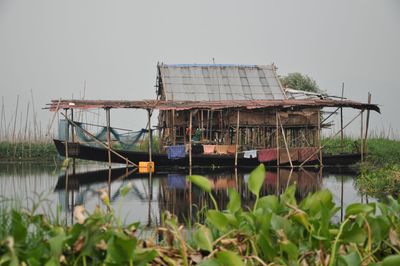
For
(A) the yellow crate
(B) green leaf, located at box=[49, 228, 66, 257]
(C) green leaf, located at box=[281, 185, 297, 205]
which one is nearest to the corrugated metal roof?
(A) the yellow crate

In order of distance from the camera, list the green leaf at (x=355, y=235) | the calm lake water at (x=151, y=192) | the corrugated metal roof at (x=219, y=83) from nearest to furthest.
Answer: the green leaf at (x=355, y=235) → the calm lake water at (x=151, y=192) → the corrugated metal roof at (x=219, y=83)

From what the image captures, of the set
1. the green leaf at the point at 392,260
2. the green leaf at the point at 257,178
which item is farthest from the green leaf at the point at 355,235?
the green leaf at the point at 257,178

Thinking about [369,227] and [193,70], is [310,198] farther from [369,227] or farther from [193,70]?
[193,70]

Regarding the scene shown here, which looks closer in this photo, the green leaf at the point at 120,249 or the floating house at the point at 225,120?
the green leaf at the point at 120,249

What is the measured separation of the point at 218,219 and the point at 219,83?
21705mm

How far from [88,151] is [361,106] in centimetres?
1094

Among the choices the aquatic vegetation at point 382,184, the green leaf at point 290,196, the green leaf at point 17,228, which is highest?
the green leaf at point 290,196

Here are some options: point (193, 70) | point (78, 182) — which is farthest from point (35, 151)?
point (78, 182)

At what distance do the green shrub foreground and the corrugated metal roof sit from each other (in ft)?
66.9

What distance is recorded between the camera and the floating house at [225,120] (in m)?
20.8

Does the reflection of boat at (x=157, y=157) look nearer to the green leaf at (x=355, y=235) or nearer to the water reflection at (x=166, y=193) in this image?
the water reflection at (x=166, y=193)

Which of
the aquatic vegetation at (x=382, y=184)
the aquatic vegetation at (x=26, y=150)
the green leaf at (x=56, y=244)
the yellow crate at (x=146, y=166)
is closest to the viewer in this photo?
the green leaf at (x=56, y=244)

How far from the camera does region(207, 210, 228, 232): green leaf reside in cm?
285

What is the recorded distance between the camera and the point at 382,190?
494 inches
